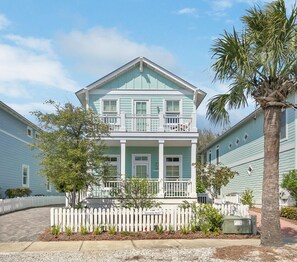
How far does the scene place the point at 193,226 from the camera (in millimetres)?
12391

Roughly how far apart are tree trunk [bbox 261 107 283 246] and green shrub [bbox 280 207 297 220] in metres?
6.72

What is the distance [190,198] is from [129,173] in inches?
169

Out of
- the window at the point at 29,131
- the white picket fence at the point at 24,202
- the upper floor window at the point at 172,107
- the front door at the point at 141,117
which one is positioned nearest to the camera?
the white picket fence at the point at 24,202

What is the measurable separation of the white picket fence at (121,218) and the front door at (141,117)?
26.2 feet

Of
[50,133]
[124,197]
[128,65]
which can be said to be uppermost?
[128,65]

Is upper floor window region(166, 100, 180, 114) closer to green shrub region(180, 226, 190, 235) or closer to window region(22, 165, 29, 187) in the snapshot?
green shrub region(180, 226, 190, 235)

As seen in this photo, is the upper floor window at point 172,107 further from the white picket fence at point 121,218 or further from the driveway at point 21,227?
the white picket fence at point 121,218

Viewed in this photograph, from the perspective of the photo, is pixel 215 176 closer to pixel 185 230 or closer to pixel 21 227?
pixel 185 230

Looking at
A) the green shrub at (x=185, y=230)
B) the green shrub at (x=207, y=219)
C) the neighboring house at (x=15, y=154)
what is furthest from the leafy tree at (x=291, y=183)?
the neighboring house at (x=15, y=154)

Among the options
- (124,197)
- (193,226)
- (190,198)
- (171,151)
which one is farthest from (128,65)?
(193,226)

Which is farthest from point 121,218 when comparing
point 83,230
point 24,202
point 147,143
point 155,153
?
point 24,202

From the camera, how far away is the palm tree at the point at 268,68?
966 cm

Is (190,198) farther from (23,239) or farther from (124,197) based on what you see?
(23,239)

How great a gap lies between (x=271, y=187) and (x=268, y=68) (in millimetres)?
3052
